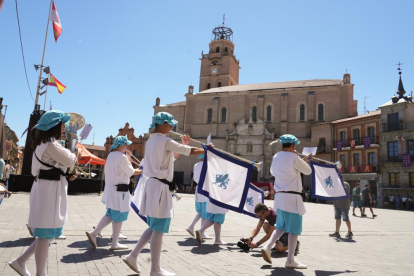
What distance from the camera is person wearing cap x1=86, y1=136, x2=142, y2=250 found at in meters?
5.58

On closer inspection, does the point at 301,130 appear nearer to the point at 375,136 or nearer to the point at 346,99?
the point at 346,99

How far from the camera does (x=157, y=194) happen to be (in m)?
3.94

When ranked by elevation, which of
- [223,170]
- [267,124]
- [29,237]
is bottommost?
[29,237]

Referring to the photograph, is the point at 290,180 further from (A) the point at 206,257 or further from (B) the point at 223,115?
(B) the point at 223,115

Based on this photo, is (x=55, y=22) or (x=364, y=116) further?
(x=364, y=116)

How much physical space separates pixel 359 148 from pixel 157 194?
37.7m

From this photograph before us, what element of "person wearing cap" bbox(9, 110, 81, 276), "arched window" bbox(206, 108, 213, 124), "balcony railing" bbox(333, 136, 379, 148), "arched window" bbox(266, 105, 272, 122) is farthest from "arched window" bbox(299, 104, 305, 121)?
"person wearing cap" bbox(9, 110, 81, 276)

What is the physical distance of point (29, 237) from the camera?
20.5 feet

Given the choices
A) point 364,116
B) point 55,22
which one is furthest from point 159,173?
point 364,116

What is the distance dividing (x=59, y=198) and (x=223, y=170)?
2.40m

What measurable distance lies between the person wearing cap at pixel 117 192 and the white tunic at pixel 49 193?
2.09 meters

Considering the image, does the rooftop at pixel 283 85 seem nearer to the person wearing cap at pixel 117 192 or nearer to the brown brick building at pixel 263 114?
the brown brick building at pixel 263 114

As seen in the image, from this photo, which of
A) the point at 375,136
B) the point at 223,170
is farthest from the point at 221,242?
the point at 375,136

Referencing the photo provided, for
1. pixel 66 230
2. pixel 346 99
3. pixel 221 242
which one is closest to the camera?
pixel 221 242
